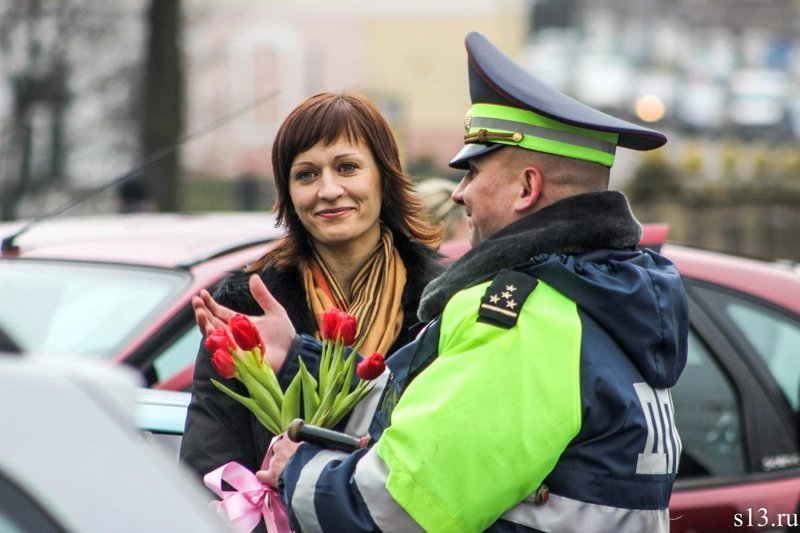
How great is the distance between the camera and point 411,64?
1296 inches

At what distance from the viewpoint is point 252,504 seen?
Answer: 2689 mm

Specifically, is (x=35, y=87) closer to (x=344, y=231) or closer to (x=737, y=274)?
(x=737, y=274)

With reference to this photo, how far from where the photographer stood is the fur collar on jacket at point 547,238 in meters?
2.51

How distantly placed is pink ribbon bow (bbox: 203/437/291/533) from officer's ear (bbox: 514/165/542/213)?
66 centimetres

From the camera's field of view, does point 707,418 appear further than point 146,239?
No

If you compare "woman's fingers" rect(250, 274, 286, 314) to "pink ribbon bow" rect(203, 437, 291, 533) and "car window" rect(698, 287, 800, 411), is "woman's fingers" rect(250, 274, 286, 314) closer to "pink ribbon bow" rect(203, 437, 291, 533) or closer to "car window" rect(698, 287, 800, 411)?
"pink ribbon bow" rect(203, 437, 291, 533)

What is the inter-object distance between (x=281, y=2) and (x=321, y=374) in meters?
30.5

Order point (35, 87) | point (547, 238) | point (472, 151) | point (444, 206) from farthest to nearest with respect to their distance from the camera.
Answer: point (35, 87) < point (444, 206) < point (472, 151) < point (547, 238)

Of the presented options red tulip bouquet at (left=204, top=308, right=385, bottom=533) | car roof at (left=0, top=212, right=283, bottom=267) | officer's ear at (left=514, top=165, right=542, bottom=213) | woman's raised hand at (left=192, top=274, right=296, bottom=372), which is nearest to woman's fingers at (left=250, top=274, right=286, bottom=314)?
woman's raised hand at (left=192, top=274, right=296, bottom=372)

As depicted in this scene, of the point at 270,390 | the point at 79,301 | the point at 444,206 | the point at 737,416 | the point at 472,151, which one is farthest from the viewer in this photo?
the point at 444,206

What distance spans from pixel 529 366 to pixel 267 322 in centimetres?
71

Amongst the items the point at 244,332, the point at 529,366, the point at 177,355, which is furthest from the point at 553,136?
the point at 177,355

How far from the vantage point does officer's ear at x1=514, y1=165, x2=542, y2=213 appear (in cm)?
256

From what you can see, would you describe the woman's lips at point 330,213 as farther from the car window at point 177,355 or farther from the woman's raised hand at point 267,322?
the car window at point 177,355
